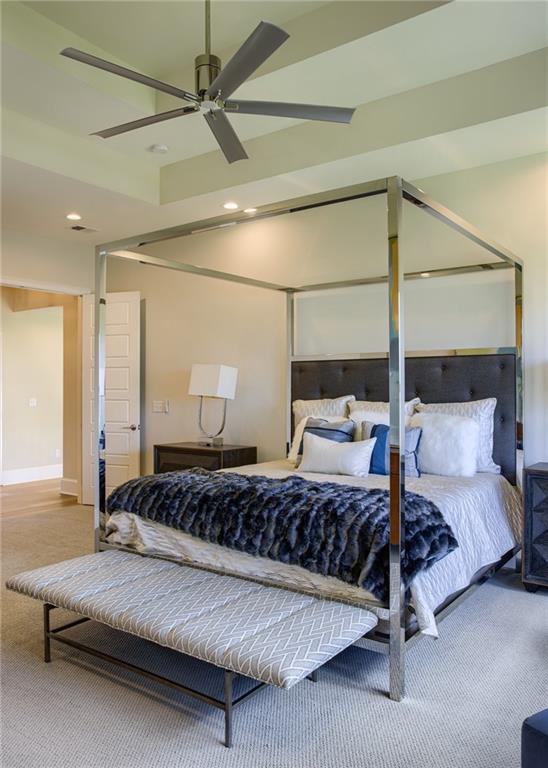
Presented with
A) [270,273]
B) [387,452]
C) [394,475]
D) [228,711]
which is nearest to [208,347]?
[270,273]

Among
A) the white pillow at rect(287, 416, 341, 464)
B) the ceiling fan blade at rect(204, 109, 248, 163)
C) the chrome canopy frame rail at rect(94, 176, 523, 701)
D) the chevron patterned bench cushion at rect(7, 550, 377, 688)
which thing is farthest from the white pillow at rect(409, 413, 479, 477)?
the ceiling fan blade at rect(204, 109, 248, 163)

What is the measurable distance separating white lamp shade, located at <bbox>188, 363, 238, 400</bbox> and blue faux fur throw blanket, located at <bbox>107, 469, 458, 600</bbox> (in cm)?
198

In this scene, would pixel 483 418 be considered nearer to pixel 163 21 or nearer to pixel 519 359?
pixel 519 359

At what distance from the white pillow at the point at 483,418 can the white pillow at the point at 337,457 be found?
67 cm

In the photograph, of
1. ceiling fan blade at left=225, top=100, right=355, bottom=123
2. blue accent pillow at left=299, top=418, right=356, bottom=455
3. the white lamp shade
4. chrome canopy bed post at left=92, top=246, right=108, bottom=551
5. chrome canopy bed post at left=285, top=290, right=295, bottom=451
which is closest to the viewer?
ceiling fan blade at left=225, top=100, right=355, bottom=123

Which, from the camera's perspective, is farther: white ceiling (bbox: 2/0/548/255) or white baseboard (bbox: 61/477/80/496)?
white baseboard (bbox: 61/477/80/496)

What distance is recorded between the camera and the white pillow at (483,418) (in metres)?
4.07

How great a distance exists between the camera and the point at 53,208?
5.17 m

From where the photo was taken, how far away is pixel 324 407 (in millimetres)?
4816

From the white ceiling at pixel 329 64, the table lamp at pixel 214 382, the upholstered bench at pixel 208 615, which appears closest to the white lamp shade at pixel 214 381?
the table lamp at pixel 214 382

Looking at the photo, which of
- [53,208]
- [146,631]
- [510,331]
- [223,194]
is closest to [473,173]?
[510,331]

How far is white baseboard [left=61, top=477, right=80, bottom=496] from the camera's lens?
722cm

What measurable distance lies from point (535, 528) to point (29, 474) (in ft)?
23.2

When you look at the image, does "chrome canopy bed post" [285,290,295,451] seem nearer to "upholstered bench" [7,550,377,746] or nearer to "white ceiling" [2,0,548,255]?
"white ceiling" [2,0,548,255]
